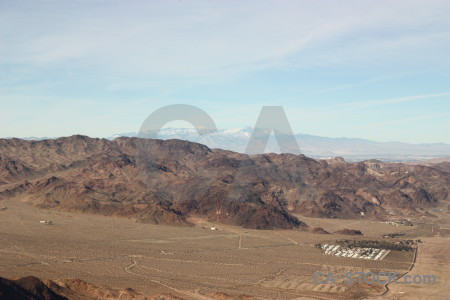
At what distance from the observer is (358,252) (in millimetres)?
82188

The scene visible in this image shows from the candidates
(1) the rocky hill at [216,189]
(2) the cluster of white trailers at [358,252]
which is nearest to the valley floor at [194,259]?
(2) the cluster of white trailers at [358,252]

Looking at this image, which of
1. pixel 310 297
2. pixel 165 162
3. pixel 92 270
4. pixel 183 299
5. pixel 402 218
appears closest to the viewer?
pixel 183 299

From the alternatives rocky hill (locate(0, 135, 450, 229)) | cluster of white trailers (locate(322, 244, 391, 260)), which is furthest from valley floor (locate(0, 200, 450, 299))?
rocky hill (locate(0, 135, 450, 229))

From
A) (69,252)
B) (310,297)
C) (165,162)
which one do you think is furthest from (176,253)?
(165,162)

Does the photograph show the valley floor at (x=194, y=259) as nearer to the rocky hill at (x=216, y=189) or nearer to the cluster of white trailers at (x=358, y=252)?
the cluster of white trailers at (x=358, y=252)

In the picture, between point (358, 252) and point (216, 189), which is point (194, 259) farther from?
point (216, 189)

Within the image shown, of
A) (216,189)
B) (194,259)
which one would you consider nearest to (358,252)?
(194,259)

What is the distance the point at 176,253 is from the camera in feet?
254

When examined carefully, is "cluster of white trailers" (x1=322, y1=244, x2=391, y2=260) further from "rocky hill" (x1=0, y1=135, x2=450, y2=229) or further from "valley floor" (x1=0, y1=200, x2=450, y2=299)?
"rocky hill" (x1=0, y1=135, x2=450, y2=229)

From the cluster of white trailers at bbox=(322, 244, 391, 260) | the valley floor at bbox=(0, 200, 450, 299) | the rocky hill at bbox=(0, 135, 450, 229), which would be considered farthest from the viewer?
the rocky hill at bbox=(0, 135, 450, 229)

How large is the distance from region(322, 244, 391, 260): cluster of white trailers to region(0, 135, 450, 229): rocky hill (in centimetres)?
2834

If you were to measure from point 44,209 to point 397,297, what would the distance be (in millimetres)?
93977

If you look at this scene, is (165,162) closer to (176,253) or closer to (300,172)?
(300,172)

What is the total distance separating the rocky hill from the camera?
11906cm
